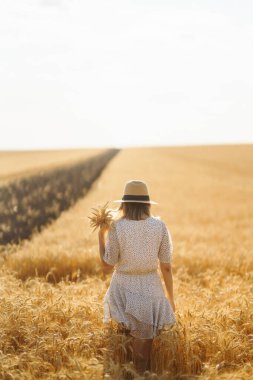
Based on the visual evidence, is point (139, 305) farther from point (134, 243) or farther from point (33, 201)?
point (33, 201)

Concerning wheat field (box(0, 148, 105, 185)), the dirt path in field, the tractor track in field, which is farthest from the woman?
wheat field (box(0, 148, 105, 185))

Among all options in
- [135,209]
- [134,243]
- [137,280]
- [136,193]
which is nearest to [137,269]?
[137,280]

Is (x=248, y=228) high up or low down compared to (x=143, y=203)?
down

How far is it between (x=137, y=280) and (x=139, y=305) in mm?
211

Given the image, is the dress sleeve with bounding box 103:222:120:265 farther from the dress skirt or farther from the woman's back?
the dress skirt

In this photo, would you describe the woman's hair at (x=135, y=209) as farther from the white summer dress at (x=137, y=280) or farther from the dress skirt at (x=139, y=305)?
the dress skirt at (x=139, y=305)

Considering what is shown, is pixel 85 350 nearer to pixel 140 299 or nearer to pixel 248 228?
pixel 140 299

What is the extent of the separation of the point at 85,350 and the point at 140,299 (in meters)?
0.60

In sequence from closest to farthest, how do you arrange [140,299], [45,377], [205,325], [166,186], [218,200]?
[45,377], [140,299], [205,325], [218,200], [166,186]

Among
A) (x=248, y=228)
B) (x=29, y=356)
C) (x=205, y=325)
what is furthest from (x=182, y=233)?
(x=29, y=356)

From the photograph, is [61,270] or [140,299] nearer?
[140,299]

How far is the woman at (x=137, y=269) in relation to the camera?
4809 millimetres

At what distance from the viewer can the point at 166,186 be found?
27141 mm

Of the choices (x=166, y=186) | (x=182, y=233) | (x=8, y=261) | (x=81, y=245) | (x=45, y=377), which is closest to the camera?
(x=45, y=377)
